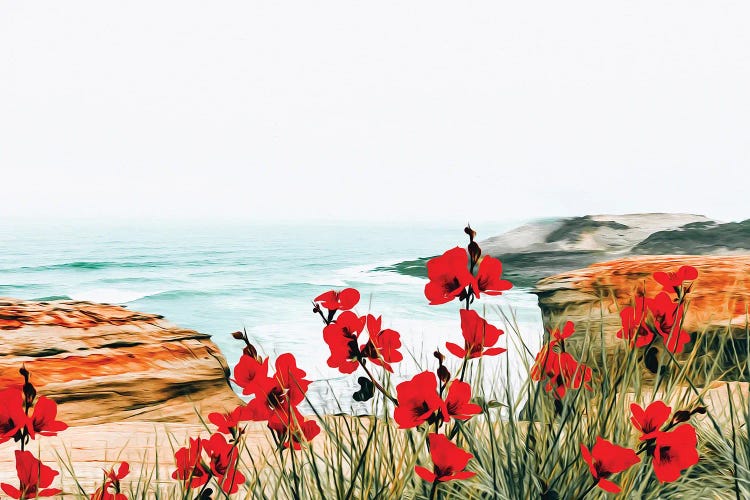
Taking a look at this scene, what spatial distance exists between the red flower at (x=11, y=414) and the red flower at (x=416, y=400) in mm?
625

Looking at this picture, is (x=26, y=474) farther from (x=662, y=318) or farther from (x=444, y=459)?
(x=662, y=318)

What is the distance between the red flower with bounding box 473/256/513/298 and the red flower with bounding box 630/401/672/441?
256 mm

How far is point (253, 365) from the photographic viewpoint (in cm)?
109

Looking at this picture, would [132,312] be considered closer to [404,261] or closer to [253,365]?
[253,365]

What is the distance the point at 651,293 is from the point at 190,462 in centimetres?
338

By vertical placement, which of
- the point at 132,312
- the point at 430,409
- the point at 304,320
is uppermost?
the point at 430,409

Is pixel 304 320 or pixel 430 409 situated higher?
pixel 430 409

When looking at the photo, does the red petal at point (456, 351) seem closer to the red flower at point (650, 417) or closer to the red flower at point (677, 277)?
the red flower at point (650, 417)

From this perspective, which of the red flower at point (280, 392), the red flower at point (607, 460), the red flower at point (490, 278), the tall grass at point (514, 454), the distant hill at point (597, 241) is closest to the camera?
the red flower at point (607, 460)

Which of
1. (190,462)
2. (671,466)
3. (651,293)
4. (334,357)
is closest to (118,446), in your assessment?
(190,462)

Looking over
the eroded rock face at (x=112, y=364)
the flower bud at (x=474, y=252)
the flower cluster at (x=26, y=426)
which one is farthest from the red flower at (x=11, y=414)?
the eroded rock face at (x=112, y=364)

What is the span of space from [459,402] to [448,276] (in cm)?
18

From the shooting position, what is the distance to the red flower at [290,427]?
115cm

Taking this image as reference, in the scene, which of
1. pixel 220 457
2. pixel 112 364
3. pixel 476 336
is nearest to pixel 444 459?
pixel 476 336
